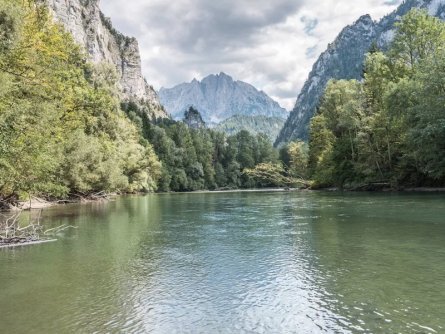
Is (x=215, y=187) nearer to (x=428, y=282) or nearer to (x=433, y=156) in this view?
(x=433, y=156)

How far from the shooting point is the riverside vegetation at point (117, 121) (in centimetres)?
2995

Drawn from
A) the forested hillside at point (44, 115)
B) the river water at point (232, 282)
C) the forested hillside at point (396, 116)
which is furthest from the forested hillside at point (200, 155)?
the river water at point (232, 282)

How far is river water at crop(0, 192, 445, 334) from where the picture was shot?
974 centimetres

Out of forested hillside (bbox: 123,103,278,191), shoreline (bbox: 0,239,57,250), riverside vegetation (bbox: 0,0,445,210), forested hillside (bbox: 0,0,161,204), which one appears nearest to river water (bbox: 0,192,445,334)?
shoreline (bbox: 0,239,57,250)

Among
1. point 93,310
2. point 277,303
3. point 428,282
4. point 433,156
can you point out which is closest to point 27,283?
point 93,310

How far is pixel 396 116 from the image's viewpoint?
56.2 meters

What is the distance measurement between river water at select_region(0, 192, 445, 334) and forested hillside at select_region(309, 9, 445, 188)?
28150 mm

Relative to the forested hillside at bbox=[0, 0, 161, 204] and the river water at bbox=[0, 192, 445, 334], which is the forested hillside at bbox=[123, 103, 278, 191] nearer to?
the forested hillside at bbox=[0, 0, 161, 204]

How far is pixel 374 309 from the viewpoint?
1030 cm

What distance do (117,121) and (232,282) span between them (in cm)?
6942

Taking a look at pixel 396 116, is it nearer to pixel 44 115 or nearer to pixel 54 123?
pixel 54 123

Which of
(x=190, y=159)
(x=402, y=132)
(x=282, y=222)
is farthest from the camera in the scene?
(x=190, y=159)

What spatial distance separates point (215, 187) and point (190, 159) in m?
15.3

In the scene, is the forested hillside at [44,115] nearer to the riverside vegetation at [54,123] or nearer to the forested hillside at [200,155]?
the riverside vegetation at [54,123]
